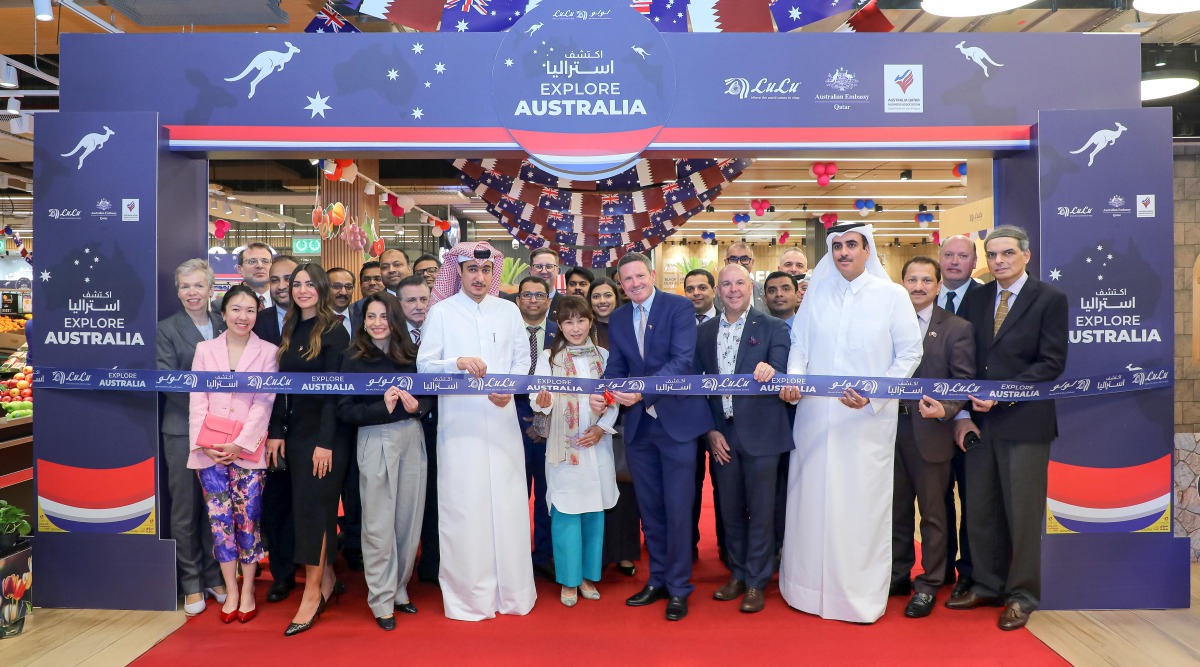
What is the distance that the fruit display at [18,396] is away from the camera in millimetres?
5505

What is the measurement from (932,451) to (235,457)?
3.40 m

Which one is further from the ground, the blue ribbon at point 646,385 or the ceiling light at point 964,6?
the ceiling light at point 964,6

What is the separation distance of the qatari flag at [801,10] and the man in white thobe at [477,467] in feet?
7.10

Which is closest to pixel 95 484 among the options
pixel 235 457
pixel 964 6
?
pixel 235 457

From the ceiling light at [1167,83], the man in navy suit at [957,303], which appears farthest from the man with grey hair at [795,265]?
the ceiling light at [1167,83]

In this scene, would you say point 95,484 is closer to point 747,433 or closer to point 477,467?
point 477,467

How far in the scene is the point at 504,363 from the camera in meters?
3.82

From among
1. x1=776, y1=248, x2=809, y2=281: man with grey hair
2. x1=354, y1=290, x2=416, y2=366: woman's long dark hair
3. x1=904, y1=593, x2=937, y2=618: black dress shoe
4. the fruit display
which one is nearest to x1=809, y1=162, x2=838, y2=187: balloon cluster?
x1=776, y1=248, x2=809, y2=281: man with grey hair

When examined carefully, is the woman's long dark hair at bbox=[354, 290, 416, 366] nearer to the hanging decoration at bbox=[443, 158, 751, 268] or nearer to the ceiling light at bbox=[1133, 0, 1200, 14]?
the hanging decoration at bbox=[443, 158, 751, 268]

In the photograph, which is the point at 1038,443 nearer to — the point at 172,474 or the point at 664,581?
the point at 664,581

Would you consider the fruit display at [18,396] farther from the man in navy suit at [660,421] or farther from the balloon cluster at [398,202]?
the balloon cluster at [398,202]

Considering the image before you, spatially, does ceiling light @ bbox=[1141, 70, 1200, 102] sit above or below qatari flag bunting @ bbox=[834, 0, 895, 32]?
above

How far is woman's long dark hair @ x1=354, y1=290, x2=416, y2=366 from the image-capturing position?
12.1ft

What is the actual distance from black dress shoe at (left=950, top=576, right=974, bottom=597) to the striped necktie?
133 cm
